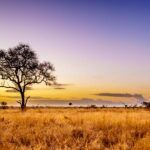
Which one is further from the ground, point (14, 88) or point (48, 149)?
point (14, 88)

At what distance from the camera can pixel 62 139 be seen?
1122 cm

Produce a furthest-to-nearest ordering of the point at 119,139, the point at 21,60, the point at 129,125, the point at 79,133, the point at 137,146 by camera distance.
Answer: the point at 21,60, the point at 129,125, the point at 79,133, the point at 119,139, the point at 137,146

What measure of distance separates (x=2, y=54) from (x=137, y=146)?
40.2 m

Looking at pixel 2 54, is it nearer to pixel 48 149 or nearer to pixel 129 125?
pixel 129 125

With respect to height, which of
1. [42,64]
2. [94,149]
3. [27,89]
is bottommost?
[94,149]

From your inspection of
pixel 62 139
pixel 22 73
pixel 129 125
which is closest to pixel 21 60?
pixel 22 73

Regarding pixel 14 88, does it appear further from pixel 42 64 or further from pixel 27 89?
pixel 42 64

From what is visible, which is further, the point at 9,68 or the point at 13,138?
the point at 9,68

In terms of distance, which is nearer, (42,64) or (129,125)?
(129,125)

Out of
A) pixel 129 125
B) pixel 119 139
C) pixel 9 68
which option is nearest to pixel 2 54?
pixel 9 68

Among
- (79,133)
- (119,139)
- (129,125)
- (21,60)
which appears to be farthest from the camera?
(21,60)

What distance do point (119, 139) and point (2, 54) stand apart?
127 feet

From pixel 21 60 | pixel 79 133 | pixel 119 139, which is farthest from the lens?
pixel 21 60

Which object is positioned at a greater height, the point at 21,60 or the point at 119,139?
the point at 21,60
